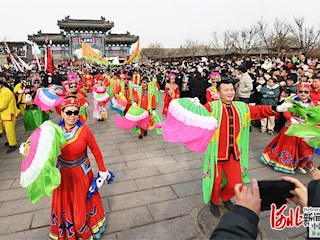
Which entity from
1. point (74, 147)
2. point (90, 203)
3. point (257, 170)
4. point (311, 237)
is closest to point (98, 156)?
point (74, 147)

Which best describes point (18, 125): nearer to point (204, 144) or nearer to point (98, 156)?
point (98, 156)

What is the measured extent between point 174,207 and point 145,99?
3769 mm

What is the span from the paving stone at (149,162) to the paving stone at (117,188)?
74cm

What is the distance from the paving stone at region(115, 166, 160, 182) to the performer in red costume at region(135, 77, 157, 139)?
2130 mm

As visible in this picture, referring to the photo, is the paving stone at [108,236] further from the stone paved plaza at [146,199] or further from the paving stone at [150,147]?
the paving stone at [150,147]

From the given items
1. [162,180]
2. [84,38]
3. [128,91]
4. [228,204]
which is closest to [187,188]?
[162,180]

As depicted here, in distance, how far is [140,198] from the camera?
12.1 feet

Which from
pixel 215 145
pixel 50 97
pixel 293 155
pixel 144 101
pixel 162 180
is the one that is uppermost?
pixel 50 97

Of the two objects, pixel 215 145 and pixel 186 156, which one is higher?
pixel 215 145

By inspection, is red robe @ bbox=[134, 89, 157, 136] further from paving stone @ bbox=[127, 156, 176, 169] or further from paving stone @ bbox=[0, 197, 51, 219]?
paving stone @ bbox=[0, 197, 51, 219]

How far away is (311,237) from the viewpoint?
103 cm

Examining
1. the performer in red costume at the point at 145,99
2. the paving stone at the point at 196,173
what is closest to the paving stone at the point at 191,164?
the paving stone at the point at 196,173

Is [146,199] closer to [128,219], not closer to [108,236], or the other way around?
[128,219]

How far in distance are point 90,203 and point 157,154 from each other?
2908mm
